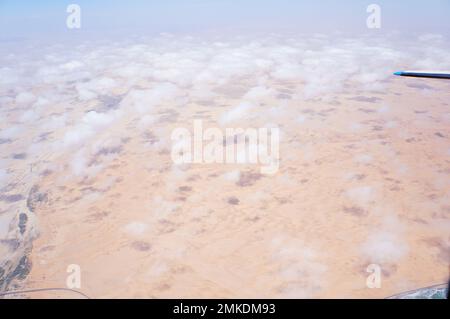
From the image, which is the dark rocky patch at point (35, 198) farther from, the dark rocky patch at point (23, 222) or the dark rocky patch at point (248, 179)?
the dark rocky patch at point (248, 179)

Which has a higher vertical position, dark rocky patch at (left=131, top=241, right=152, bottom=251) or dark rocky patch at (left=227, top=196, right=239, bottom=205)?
dark rocky patch at (left=227, top=196, right=239, bottom=205)

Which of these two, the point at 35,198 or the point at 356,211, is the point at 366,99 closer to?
the point at 356,211

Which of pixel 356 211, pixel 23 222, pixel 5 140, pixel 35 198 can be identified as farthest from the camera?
pixel 5 140

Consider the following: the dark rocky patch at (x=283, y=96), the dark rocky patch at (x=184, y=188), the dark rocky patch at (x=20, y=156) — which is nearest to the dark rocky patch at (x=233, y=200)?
the dark rocky patch at (x=184, y=188)

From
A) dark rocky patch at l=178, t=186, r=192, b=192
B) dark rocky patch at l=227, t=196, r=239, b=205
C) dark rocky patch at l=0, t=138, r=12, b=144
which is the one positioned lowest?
dark rocky patch at l=227, t=196, r=239, b=205

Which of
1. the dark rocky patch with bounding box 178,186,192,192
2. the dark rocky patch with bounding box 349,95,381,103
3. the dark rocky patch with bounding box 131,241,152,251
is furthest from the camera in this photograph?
the dark rocky patch with bounding box 349,95,381,103

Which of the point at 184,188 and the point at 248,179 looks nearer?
the point at 184,188

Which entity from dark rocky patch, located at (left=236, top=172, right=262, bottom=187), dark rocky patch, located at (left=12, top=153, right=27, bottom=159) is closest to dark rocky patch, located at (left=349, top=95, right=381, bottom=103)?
dark rocky patch, located at (left=236, top=172, right=262, bottom=187)

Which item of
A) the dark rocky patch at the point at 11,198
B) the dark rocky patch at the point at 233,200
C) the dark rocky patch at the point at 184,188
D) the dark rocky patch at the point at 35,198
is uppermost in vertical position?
the dark rocky patch at the point at 184,188

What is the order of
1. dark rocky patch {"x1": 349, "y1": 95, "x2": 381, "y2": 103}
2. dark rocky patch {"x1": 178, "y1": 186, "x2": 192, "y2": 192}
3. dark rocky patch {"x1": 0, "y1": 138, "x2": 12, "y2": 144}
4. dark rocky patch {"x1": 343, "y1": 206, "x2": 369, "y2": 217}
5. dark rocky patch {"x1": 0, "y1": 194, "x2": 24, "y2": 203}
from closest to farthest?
dark rocky patch {"x1": 343, "y1": 206, "x2": 369, "y2": 217}
dark rocky patch {"x1": 178, "y1": 186, "x2": 192, "y2": 192}
dark rocky patch {"x1": 0, "y1": 194, "x2": 24, "y2": 203}
dark rocky patch {"x1": 0, "y1": 138, "x2": 12, "y2": 144}
dark rocky patch {"x1": 349, "y1": 95, "x2": 381, "y2": 103}

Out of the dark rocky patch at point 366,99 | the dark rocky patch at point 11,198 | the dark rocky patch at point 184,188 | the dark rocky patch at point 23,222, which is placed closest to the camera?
the dark rocky patch at point 23,222

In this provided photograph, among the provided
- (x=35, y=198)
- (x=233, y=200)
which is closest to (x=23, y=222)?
(x=35, y=198)

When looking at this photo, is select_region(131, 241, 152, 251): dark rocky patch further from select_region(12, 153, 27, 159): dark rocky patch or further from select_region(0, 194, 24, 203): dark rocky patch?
select_region(12, 153, 27, 159): dark rocky patch
